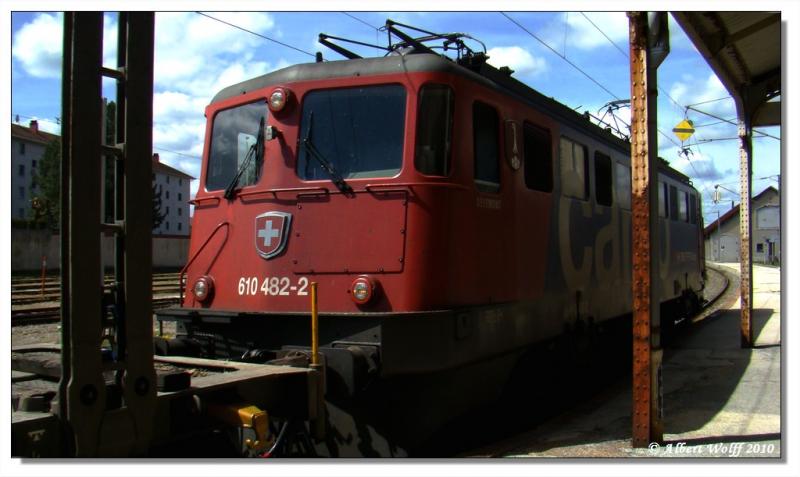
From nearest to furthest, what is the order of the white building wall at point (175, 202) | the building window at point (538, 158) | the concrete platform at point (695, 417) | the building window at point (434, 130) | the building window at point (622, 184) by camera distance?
1. the building window at point (434, 130)
2. the concrete platform at point (695, 417)
3. the building window at point (538, 158)
4. the building window at point (622, 184)
5. the white building wall at point (175, 202)

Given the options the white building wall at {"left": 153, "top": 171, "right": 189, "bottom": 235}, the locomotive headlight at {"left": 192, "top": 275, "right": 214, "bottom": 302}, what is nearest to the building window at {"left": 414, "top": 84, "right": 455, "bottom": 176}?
the locomotive headlight at {"left": 192, "top": 275, "right": 214, "bottom": 302}

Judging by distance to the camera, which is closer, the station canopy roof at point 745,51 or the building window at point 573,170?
the building window at point 573,170

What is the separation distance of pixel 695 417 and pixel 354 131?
4090mm

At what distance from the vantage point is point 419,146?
A: 206 inches

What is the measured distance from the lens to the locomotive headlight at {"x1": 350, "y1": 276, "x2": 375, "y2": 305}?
16.5ft

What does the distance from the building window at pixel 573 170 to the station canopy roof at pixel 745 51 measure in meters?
1.63

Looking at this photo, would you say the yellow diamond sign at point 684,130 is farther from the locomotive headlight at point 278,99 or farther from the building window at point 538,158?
the locomotive headlight at point 278,99

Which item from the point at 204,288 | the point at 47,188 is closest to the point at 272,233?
the point at 204,288

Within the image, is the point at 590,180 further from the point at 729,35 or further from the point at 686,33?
the point at 729,35

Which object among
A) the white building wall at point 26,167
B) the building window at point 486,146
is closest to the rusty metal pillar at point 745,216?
the building window at point 486,146

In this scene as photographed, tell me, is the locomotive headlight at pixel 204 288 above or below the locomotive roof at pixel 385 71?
below

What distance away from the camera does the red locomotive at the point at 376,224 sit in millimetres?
5066

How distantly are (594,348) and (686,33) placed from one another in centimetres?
377

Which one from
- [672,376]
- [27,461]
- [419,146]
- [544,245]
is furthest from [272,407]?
[672,376]
